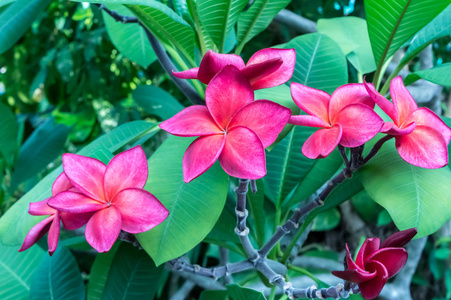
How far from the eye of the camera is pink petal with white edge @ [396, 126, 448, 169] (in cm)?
37

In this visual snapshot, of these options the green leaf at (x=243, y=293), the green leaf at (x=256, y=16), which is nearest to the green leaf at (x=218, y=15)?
the green leaf at (x=256, y=16)

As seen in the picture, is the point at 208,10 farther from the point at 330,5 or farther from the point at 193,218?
the point at 330,5

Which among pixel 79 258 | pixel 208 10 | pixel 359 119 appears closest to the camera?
pixel 359 119

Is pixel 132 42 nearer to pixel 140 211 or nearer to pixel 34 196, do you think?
pixel 34 196

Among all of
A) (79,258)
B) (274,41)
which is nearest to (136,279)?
(79,258)

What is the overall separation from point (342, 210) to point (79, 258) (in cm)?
94

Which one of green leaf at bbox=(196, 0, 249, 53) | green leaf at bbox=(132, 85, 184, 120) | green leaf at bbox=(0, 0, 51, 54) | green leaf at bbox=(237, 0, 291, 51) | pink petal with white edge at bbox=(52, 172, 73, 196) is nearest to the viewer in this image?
pink petal with white edge at bbox=(52, 172, 73, 196)

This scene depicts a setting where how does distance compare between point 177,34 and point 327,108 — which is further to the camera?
point 177,34

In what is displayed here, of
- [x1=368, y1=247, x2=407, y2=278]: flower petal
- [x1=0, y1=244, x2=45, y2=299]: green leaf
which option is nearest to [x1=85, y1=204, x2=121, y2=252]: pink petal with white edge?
[x1=368, y1=247, x2=407, y2=278]: flower petal

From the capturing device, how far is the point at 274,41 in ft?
5.71

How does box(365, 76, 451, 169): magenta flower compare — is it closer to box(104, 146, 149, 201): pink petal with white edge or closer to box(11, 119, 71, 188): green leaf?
box(104, 146, 149, 201): pink petal with white edge

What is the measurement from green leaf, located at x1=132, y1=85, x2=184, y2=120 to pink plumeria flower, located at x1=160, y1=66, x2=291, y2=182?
0.62 metres

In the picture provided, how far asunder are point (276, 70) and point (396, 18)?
0.25 meters

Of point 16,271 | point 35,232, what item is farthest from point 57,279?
point 35,232
